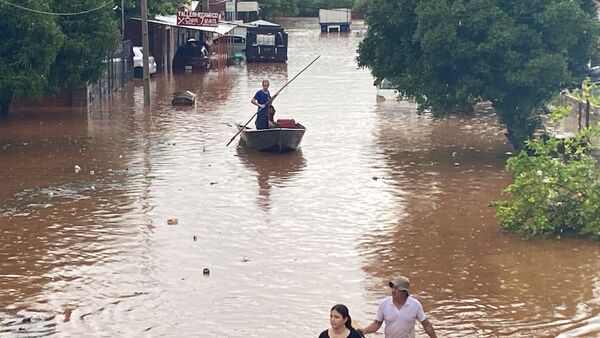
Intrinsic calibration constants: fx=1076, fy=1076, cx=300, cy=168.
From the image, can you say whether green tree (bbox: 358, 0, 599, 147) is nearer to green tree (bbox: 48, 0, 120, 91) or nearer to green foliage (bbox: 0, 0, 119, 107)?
green foliage (bbox: 0, 0, 119, 107)

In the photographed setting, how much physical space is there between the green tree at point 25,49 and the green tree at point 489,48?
831 cm

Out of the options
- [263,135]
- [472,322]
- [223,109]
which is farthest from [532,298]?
[223,109]

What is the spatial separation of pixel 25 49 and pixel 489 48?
11449 millimetres

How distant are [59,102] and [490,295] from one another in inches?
916

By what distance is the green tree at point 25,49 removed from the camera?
86.7 feet

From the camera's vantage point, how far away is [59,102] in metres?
34.4

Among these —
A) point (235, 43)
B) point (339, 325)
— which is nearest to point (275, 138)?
point (339, 325)

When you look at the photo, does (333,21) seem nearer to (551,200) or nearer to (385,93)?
(385,93)

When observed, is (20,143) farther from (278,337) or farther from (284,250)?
(278,337)

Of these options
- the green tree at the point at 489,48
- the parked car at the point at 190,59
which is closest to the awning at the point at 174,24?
the parked car at the point at 190,59

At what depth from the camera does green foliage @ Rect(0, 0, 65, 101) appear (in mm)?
26438

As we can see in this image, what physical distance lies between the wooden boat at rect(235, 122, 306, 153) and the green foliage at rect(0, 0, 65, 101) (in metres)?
5.56

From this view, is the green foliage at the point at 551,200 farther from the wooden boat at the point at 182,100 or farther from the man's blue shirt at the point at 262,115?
the wooden boat at the point at 182,100

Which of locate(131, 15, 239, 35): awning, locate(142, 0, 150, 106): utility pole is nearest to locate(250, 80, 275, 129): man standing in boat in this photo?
locate(142, 0, 150, 106): utility pole
